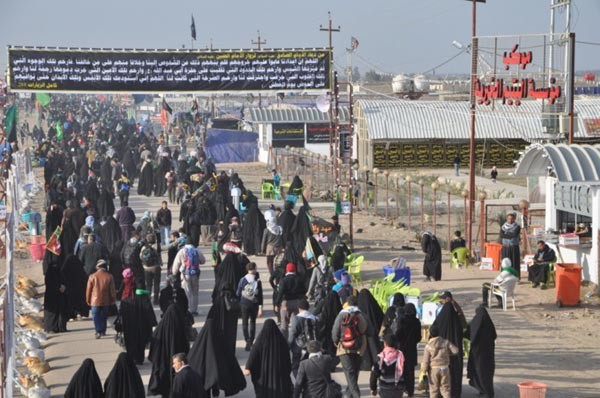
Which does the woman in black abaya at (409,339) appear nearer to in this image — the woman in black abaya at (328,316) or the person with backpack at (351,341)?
the person with backpack at (351,341)

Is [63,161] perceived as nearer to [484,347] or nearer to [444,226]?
[444,226]

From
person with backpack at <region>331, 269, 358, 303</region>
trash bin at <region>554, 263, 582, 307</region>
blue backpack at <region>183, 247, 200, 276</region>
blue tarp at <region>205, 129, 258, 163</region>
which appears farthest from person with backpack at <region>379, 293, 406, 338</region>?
blue tarp at <region>205, 129, 258, 163</region>

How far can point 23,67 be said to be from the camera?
36.2m

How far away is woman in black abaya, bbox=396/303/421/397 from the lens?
1120 cm

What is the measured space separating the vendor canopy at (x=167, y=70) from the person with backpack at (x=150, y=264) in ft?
68.6

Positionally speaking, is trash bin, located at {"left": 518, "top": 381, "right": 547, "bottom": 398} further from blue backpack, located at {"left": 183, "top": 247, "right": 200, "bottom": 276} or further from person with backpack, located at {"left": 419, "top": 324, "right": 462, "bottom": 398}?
blue backpack, located at {"left": 183, "top": 247, "right": 200, "bottom": 276}

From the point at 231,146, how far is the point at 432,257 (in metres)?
27.6

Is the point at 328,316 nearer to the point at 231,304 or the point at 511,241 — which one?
the point at 231,304

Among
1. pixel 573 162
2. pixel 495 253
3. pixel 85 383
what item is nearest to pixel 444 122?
pixel 495 253

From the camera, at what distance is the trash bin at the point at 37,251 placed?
21.5 meters

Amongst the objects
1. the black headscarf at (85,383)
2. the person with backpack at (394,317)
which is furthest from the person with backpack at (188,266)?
A: the black headscarf at (85,383)

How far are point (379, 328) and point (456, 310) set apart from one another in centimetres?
144

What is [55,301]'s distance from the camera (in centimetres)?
1477

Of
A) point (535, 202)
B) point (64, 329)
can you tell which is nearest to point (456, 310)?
point (64, 329)
